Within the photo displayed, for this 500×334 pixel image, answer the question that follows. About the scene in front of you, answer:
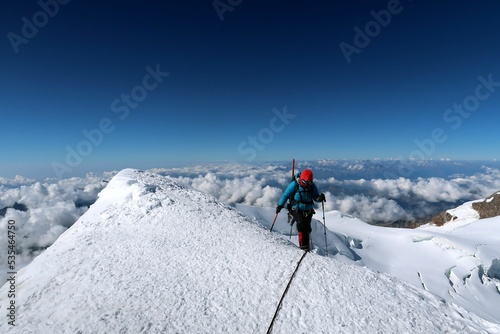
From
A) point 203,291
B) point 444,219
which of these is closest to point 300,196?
point 203,291

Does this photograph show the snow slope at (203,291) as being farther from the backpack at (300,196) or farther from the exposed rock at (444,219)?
the exposed rock at (444,219)

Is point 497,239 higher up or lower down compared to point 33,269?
lower down

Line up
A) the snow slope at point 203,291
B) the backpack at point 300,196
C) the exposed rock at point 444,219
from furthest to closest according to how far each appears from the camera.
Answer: the exposed rock at point 444,219 → the backpack at point 300,196 → the snow slope at point 203,291

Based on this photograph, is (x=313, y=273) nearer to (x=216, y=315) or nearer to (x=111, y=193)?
(x=216, y=315)

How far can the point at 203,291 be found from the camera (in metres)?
6.81

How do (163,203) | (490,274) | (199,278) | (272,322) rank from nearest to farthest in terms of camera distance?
(272,322) → (199,278) → (163,203) → (490,274)

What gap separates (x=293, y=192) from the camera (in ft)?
36.3

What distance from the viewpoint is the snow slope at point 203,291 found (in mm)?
5805

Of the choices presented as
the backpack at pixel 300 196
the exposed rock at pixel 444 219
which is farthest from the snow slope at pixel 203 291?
the exposed rock at pixel 444 219

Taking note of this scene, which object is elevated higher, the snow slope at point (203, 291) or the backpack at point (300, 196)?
the backpack at point (300, 196)

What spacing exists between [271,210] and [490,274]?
120 ft

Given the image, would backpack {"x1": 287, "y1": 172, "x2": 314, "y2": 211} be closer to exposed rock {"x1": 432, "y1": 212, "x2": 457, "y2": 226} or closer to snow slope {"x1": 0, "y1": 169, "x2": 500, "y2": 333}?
snow slope {"x1": 0, "y1": 169, "x2": 500, "y2": 333}

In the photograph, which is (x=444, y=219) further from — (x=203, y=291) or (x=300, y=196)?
(x=203, y=291)

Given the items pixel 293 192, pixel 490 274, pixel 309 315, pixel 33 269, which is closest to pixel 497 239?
pixel 490 274
